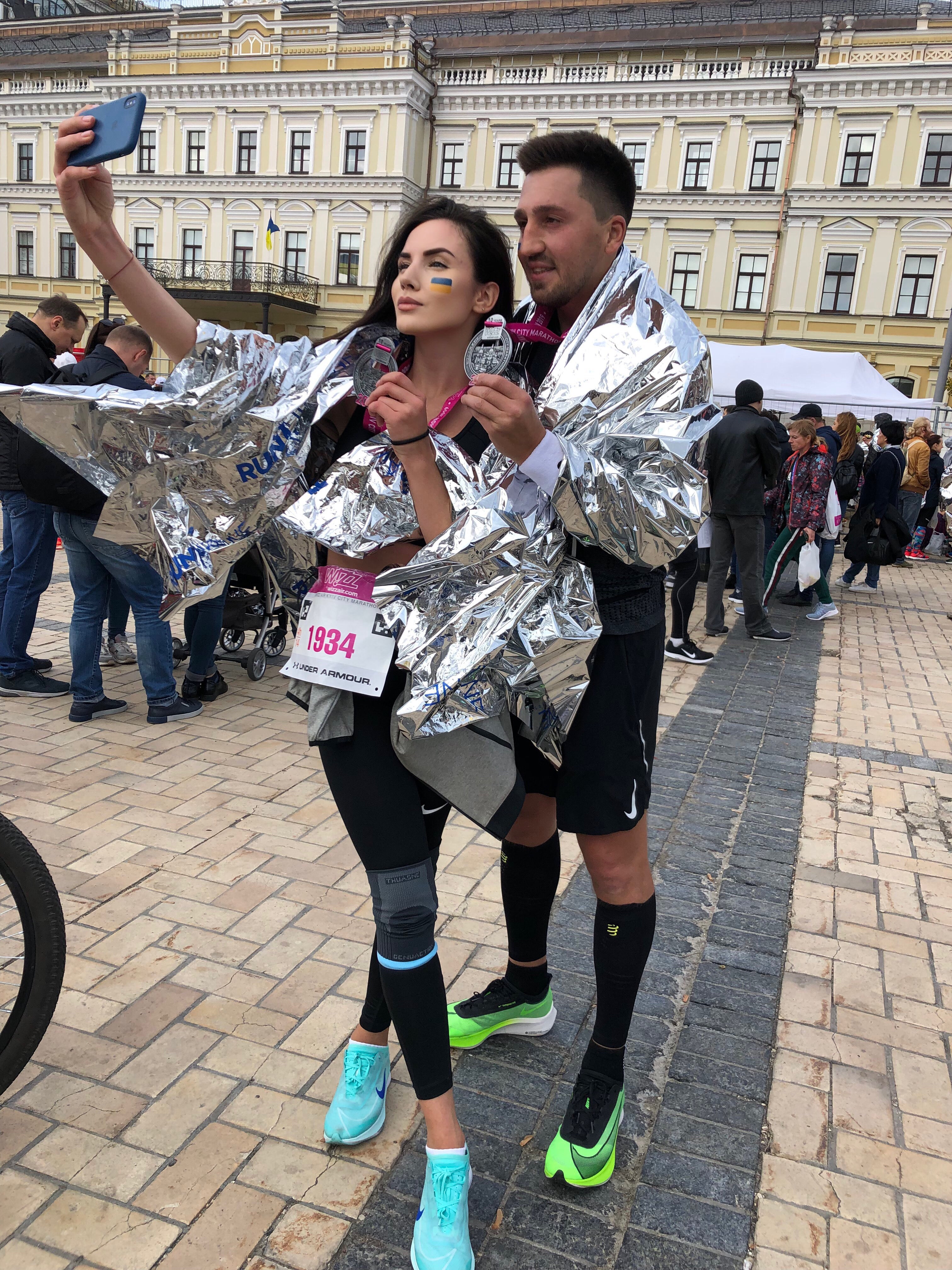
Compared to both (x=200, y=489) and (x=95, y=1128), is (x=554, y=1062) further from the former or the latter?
(x=200, y=489)

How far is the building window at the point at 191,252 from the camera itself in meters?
37.5

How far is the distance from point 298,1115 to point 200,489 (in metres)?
1.39

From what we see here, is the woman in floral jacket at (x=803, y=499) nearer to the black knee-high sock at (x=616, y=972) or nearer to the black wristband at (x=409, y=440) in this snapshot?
the black knee-high sock at (x=616, y=972)

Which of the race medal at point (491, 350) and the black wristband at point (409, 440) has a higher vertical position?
the race medal at point (491, 350)

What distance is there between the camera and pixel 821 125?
30750 mm

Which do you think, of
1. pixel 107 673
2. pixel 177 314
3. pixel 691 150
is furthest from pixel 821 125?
pixel 177 314

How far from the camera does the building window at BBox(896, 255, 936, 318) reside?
1199 inches

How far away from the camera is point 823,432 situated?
33.4 ft

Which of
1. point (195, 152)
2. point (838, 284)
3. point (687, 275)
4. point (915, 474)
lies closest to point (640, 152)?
point (687, 275)

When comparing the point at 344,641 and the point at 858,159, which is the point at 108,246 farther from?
the point at 858,159

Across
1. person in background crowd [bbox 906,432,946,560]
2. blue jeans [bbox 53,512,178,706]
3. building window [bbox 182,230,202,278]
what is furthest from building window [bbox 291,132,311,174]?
blue jeans [bbox 53,512,178,706]

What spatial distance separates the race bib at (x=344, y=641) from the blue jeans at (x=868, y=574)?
10009mm

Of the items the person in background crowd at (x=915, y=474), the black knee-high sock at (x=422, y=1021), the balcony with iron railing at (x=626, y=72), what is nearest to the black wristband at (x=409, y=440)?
the black knee-high sock at (x=422, y=1021)

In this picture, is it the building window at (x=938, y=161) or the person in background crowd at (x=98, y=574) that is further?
the building window at (x=938, y=161)
